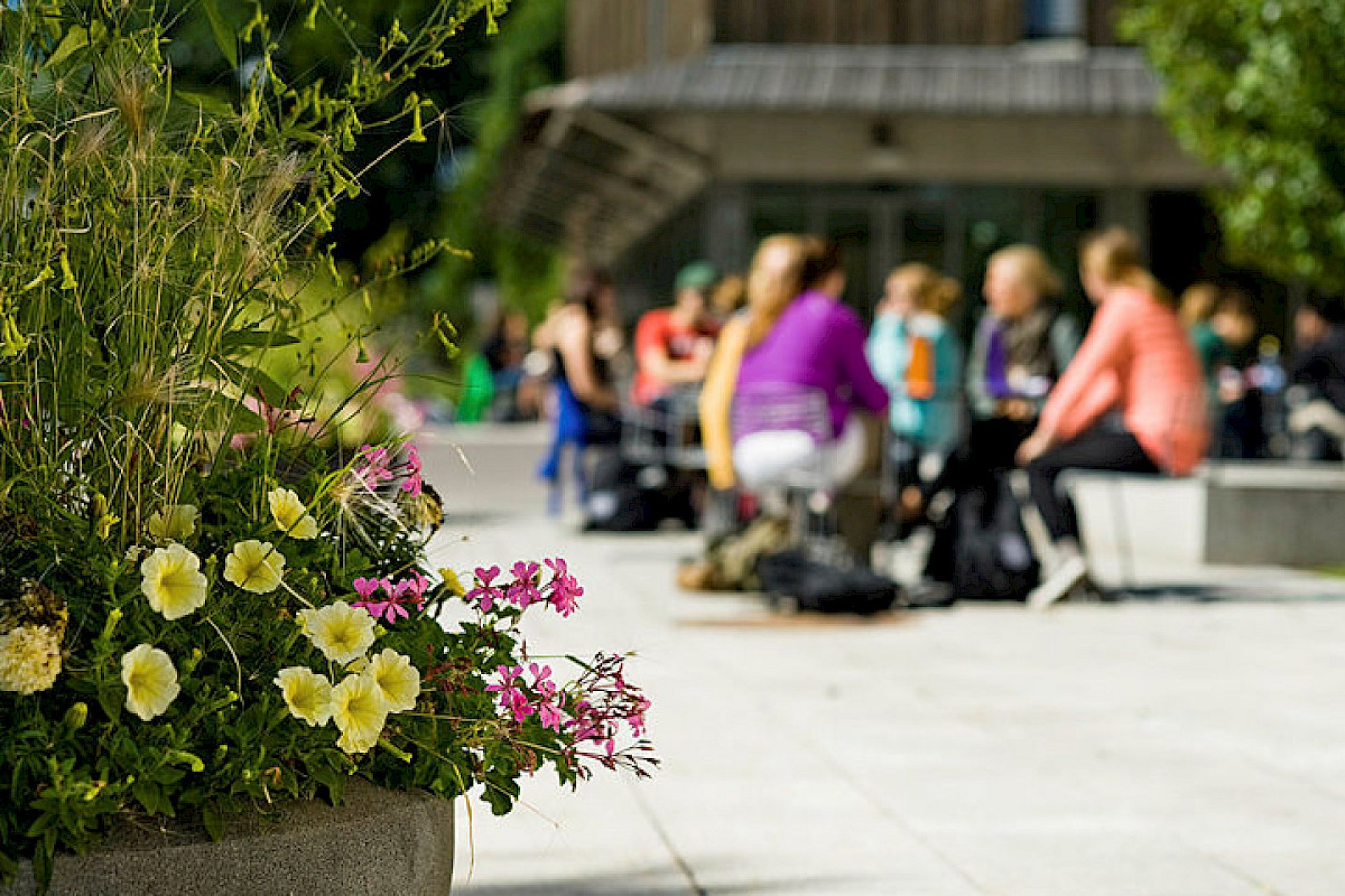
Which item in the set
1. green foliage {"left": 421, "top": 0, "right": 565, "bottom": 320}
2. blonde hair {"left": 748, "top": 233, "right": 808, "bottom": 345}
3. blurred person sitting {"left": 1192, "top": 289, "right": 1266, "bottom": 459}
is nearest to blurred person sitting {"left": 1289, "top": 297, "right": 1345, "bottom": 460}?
blurred person sitting {"left": 1192, "top": 289, "right": 1266, "bottom": 459}

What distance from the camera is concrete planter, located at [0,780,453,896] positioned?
3.11 meters

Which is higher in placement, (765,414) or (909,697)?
(765,414)

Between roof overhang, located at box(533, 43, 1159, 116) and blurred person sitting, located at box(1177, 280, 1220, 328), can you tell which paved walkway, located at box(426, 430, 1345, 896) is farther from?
roof overhang, located at box(533, 43, 1159, 116)

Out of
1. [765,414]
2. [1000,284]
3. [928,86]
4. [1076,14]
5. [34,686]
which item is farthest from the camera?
[1076,14]

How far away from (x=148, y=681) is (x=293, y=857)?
0.31 meters

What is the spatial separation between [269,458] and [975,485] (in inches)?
293

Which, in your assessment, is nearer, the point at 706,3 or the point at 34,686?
the point at 34,686

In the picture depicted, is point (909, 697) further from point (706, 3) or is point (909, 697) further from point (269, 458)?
point (706, 3)

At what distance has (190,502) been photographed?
3506 mm

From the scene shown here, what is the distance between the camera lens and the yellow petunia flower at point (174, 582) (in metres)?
3.21

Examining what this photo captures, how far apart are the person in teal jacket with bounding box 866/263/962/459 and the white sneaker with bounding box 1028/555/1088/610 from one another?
6.29 feet

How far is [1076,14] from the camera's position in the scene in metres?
23.6

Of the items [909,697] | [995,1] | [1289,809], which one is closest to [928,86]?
[995,1]

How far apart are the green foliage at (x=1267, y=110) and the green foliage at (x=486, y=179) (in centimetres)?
3431
